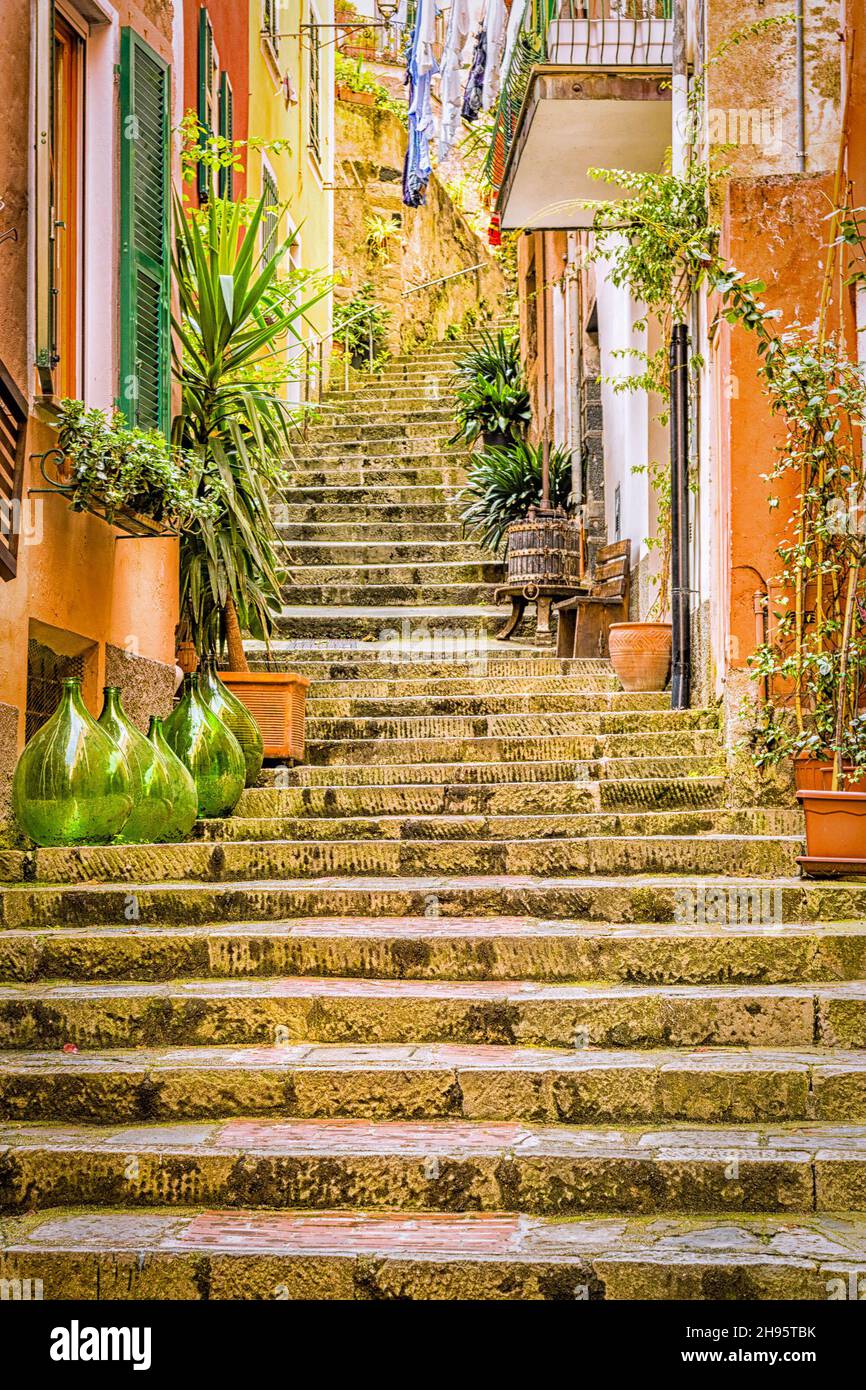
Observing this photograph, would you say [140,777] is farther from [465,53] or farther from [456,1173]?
[465,53]

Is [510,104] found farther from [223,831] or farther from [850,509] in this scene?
[223,831]

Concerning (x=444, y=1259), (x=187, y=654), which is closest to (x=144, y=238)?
(x=187, y=654)

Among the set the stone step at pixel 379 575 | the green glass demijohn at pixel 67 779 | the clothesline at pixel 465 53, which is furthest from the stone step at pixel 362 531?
the green glass demijohn at pixel 67 779

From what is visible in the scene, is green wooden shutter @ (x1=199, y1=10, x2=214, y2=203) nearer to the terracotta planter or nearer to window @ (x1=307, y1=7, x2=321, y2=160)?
the terracotta planter

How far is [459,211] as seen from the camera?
23203 mm

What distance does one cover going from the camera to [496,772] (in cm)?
638

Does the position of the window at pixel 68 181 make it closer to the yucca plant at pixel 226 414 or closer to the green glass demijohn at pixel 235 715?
the yucca plant at pixel 226 414

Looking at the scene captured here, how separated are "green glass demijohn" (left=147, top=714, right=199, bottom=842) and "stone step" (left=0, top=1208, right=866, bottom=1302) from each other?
212 centimetres

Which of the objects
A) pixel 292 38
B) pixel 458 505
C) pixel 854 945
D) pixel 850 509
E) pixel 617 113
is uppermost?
pixel 292 38

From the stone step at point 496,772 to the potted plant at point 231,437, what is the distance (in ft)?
1.15

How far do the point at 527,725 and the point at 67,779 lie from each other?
248 centimetres

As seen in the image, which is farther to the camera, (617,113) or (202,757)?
(617,113)

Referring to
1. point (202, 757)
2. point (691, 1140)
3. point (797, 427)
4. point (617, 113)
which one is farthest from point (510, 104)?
point (691, 1140)

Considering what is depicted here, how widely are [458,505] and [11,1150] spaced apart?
27.7 ft
